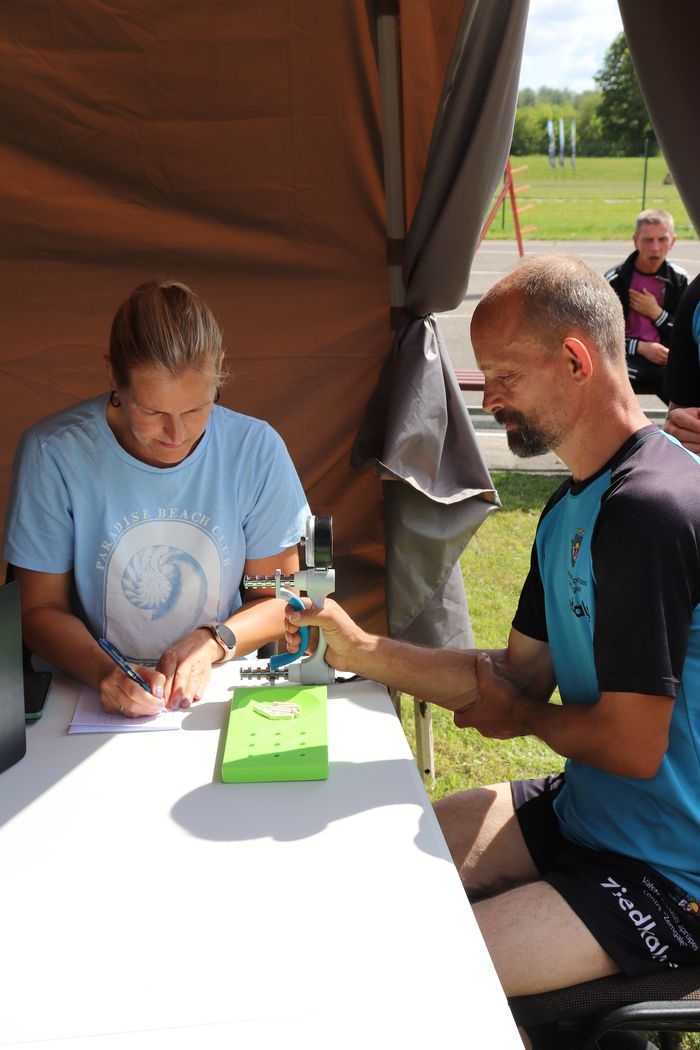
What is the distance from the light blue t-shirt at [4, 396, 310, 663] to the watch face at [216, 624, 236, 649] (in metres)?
0.14

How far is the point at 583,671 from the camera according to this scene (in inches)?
71.1

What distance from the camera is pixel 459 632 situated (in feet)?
10.7

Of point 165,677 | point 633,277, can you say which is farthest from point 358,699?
point 633,277

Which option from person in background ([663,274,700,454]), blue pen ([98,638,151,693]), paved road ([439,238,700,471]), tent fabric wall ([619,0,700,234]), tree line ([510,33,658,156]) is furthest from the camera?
tree line ([510,33,658,156])

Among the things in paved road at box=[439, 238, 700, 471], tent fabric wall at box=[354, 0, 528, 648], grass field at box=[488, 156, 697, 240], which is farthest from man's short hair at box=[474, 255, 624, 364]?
grass field at box=[488, 156, 697, 240]

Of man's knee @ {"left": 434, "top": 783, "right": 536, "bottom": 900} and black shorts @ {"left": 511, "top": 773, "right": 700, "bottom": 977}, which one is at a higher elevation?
black shorts @ {"left": 511, "top": 773, "right": 700, "bottom": 977}

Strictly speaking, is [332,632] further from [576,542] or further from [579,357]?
[579,357]

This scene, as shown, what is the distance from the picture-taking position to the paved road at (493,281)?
23.4 feet

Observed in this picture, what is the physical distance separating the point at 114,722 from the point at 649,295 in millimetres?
5572

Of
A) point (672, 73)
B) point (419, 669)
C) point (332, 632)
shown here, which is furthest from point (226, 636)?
point (672, 73)

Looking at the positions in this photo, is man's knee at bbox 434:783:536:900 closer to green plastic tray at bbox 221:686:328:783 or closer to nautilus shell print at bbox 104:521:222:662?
green plastic tray at bbox 221:686:328:783

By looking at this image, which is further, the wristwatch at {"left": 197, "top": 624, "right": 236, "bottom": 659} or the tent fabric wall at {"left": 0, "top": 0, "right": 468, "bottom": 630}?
the tent fabric wall at {"left": 0, "top": 0, "right": 468, "bottom": 630}

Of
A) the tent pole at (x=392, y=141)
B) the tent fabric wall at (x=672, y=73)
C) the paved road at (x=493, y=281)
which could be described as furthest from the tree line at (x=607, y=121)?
the tent fabric wall at (x=672, y=73)

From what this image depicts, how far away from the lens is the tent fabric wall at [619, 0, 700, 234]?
2246mm
